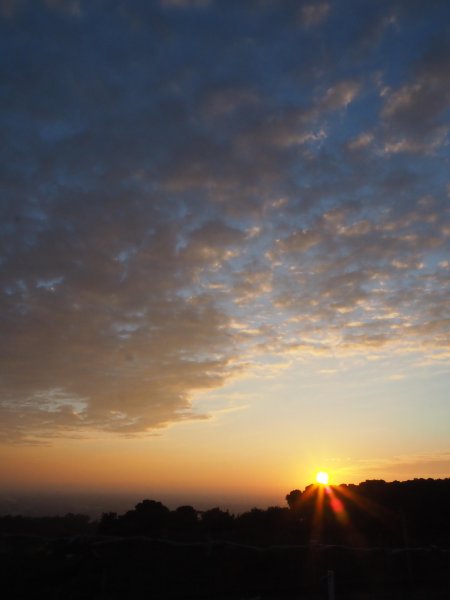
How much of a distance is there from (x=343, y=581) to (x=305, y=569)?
4.01 ft

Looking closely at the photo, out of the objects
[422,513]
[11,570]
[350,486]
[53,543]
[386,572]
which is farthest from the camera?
[350,486]

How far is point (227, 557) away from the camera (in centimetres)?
1523

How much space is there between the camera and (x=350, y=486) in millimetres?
33531

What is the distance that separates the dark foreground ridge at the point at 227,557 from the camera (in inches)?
457

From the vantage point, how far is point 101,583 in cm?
1170

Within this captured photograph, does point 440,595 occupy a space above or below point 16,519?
below

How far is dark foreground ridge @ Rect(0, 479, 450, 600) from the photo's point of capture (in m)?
11.6

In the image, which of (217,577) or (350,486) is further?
(350,486)

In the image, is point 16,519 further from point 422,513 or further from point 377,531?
point 422,513

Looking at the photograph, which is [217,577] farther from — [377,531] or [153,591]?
[377,531]

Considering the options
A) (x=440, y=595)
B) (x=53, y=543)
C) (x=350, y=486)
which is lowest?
(x=440, y=595)

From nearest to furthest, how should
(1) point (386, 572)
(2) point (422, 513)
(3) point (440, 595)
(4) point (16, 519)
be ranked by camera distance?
(3) point (440, 595) < (1) point (386, 572) < (4) point (16, 519) < (2) point (422, 513)

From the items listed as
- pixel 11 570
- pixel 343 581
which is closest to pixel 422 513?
pixel 343 581

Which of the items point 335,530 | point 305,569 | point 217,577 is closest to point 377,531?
point 335,530
